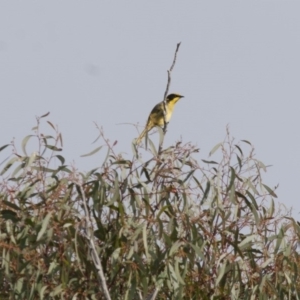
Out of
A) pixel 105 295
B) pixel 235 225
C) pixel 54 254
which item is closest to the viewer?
pixel 105 295

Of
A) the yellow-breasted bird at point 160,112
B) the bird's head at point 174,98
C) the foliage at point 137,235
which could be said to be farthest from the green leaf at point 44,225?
the bird's head at point 174,98

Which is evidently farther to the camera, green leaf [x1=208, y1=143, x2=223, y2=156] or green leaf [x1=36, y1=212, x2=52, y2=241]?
green leaf [x1=208, y1=143, x2=223, y2=156]

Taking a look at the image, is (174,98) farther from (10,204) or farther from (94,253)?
(94,253)

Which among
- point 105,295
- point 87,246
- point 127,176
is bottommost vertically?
point 105,295

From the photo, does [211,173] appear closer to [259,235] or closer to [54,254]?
[259,235]

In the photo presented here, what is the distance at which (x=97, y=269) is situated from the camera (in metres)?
5.19

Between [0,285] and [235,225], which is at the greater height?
[235,225]

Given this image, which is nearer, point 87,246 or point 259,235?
point 87,246

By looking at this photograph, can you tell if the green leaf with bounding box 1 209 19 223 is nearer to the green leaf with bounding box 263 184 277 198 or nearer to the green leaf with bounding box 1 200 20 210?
the green leaf with bounding box 1 200 20 210

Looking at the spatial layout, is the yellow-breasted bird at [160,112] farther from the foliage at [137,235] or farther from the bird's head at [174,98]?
the foliage at [137,235]

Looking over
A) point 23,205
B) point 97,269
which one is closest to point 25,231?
Answer: point 23,205

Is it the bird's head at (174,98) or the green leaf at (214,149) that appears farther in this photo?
the bird's head at (174,98)

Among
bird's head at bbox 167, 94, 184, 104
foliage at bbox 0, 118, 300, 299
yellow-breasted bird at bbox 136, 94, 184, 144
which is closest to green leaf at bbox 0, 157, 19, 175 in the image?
foliage at bbox 0, 118, 300, 299

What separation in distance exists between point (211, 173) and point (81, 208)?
0.84 meters
